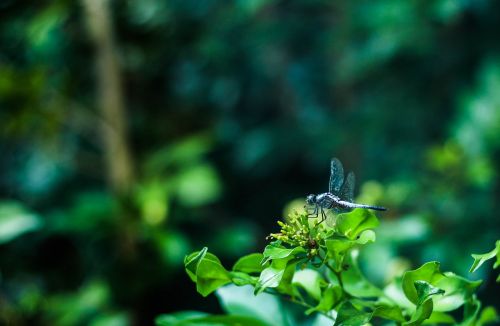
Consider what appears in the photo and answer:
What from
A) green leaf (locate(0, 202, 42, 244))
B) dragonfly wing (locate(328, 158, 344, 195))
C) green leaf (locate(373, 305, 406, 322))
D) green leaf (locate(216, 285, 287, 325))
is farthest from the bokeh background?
green leaf (locate(373, 305, 406, 322))

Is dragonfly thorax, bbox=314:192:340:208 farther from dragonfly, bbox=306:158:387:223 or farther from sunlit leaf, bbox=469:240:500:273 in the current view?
sunlit leaf, bbox=469:240:500:273

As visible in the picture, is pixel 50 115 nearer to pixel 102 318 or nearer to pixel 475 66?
pixel 102 318

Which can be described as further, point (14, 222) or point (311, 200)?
point (14, 222)

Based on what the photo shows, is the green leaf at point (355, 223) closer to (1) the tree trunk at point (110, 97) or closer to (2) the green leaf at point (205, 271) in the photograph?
(2) the green leaf at point (205, 271)

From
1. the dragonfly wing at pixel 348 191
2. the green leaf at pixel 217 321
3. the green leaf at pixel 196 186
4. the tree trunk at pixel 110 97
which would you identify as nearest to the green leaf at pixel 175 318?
the green leaf at pixel 217 321

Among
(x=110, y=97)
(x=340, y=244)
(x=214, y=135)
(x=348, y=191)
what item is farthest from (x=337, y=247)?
(x=214, y=135)

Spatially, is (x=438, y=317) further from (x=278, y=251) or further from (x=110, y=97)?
(x=110, y=97)

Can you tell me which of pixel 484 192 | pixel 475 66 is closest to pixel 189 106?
pixel 475 66
